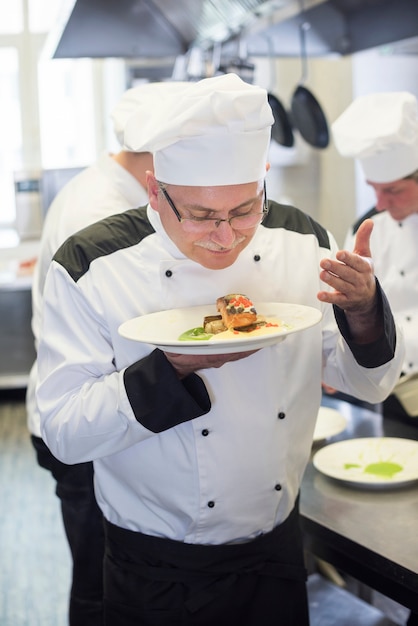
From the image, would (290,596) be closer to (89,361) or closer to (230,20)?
(89,361)

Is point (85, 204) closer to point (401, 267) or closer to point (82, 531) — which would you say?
point (82, 531)

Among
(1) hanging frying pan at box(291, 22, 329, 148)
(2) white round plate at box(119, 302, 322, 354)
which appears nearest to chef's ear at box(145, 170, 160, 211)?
(2) white round plate at box(119, 302, 322, 354)

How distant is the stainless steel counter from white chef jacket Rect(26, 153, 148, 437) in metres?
0.88

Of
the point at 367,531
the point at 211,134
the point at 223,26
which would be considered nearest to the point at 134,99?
the point at 223,26

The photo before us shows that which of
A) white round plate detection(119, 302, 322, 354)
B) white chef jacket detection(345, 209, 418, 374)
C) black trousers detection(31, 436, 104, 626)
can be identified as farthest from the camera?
white chef jacket detection(345, 209, 418, 374)

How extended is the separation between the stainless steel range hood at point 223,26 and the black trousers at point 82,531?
1554 mm

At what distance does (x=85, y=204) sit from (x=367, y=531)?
123cm

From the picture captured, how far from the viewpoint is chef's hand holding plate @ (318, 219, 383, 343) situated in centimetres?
140

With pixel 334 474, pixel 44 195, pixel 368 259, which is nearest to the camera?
pixel 368 259

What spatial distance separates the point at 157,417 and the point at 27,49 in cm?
680

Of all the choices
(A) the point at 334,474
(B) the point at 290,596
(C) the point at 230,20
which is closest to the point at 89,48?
(C) the point at 230,20

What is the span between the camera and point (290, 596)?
5.71 ft

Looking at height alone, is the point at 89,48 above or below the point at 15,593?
above

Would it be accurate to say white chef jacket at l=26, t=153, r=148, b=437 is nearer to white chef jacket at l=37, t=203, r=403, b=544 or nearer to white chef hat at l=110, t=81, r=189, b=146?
white chef hat at l=110, t=81, r=189, b=146
